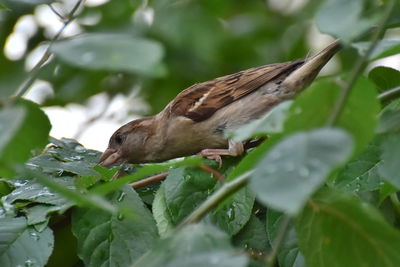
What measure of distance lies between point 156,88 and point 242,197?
4.30 meters

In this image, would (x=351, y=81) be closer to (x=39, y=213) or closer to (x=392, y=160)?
(x=392, y=160)

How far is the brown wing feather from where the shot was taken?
466 centimetres

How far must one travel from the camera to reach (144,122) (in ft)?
17.5

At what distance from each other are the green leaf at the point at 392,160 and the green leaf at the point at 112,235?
37.5 inches

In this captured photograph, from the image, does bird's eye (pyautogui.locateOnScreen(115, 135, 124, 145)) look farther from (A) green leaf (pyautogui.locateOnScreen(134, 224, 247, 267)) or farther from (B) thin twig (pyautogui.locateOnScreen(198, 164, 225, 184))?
(A) green leaf (pyautogui.locateOnScreen(134, 224, 247, 267))

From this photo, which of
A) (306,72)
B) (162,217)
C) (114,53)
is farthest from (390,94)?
(306,72)

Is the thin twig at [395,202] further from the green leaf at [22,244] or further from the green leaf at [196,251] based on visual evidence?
the green leaf at [196,251]

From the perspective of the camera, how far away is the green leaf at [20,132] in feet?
3.84

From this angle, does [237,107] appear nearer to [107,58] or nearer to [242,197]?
[242,197]

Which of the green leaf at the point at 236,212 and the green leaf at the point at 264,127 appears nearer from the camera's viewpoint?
the green leaf at the point at 264,127

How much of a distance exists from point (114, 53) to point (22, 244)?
146 centimetres

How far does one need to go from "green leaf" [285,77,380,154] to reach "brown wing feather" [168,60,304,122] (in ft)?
10.4

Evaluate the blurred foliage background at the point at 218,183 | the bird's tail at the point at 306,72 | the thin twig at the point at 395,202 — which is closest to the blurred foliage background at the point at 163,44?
the blurred foliage background at the point at 218,183

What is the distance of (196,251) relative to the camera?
136cm
